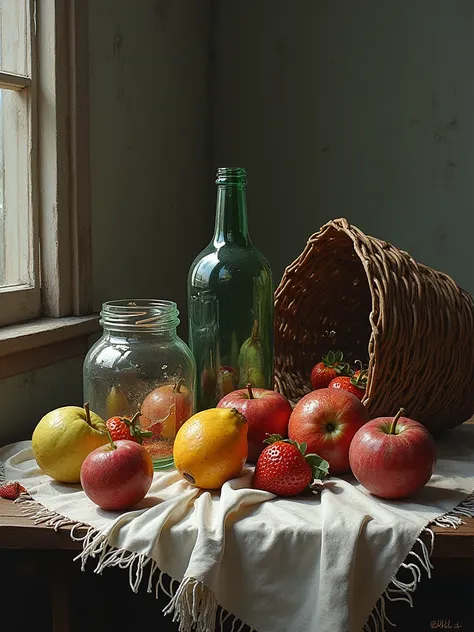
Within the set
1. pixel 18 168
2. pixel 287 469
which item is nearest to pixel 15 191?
pixel 18 168

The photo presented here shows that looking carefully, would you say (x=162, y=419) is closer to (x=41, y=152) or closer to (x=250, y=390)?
(x=250, y=390)

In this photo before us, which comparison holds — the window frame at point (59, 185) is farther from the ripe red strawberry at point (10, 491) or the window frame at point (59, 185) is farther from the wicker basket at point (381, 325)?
the wicker basket at point (381, 325)

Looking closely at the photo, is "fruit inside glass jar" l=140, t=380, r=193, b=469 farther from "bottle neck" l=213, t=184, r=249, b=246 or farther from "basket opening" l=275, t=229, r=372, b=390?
"basket opening" l=275, t=229, r=372, b=390

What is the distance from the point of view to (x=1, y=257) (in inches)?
53.4

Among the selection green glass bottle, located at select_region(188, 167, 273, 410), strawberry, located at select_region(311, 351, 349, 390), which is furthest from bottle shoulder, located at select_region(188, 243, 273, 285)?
strawberry, located at select_region(311, 351, 349, 390)

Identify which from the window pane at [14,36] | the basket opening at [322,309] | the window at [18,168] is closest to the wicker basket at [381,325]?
the basket opening at [322,309]

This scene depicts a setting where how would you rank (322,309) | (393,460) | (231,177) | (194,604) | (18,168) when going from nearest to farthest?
(194,604) < (393,460) < (231,177) < (18,168) < (322,309)

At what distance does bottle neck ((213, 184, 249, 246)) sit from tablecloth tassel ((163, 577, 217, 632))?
1.92 ft

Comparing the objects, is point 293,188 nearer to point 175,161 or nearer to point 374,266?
point 175,161

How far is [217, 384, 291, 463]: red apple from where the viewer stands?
1.13m

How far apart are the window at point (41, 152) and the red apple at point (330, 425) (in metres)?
0.54

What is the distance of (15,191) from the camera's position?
53.5 inches

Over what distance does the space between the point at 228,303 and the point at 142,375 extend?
202 millimetres

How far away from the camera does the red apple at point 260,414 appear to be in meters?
1.13
